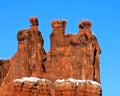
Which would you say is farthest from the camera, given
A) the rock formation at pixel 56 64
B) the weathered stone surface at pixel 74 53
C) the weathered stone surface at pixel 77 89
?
the weathered stone surface at pixel 74 53

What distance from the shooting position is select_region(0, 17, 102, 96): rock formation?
94.7 meters

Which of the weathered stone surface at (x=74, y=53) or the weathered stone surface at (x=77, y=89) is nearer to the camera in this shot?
the weathered stone surface at (x=77, y=89)

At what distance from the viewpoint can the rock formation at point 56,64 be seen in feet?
311

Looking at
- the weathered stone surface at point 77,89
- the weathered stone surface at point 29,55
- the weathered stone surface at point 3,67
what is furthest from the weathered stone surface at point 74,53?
the weathered stone surface at point 3,67

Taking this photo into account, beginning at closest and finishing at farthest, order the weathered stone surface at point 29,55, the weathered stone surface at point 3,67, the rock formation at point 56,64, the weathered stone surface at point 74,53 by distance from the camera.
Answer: the rock formation at point 56,64, the weathered stone surface at point 74,53, the weathered stone surface at point 29,55, the weathered stone surface at point 3,67

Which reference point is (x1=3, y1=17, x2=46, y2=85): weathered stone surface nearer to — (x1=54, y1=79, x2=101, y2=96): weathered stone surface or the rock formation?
the rock formation

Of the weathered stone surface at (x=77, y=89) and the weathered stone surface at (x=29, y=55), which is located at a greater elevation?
the weathered stone surface at (x=29, y=55)

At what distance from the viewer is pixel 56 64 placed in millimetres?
100438

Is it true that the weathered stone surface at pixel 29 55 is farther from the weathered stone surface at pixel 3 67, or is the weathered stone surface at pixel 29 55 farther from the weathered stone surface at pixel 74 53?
the weathered stone surface at pixel 3 67

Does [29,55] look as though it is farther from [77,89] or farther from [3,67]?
[3,67]

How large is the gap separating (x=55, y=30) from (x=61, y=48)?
3.68 m

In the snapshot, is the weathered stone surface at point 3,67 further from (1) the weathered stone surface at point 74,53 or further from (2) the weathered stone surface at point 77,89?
(2) the weathered stone surface at point 77,89

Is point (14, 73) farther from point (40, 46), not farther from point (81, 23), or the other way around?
point (81, 23)

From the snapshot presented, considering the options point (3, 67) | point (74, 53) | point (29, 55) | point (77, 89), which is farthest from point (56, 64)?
point (3, 67)
